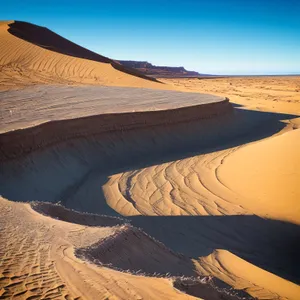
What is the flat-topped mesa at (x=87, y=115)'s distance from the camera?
7.08m

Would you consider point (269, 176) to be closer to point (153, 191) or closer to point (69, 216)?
point (153, 191)

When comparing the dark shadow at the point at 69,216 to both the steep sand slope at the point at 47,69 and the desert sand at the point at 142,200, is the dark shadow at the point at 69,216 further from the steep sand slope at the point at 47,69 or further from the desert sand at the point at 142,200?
the steep sand slope at the point at 47,69

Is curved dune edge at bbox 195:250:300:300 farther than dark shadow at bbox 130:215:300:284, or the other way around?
dark shadow at bbox 130:215:300:284

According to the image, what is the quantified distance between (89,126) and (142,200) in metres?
3.15

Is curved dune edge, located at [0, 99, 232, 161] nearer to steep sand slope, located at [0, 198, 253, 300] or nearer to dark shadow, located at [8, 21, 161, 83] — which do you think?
steep sand slope, located at [0, 198, 253, 300]

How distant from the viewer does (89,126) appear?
8.77m

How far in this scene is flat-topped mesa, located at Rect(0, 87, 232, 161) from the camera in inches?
279

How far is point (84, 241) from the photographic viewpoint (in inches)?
130

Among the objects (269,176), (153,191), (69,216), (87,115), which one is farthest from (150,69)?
(69,216)

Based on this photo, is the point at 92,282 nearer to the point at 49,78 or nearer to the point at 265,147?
the point at 265,147

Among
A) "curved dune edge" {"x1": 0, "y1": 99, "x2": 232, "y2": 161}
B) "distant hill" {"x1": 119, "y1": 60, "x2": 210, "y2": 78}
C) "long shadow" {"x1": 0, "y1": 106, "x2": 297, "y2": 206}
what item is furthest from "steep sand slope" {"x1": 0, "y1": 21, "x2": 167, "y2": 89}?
"distant hill" {"x1": 119, "y1": 60, "x2": 210, "y2": 78}

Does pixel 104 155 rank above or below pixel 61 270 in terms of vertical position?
below

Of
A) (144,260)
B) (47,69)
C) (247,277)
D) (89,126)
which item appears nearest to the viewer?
(144,260)

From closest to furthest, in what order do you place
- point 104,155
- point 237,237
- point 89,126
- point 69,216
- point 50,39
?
point 69,216 < point 237,237 < point 104,155 < point 89,126 < point 50,39
